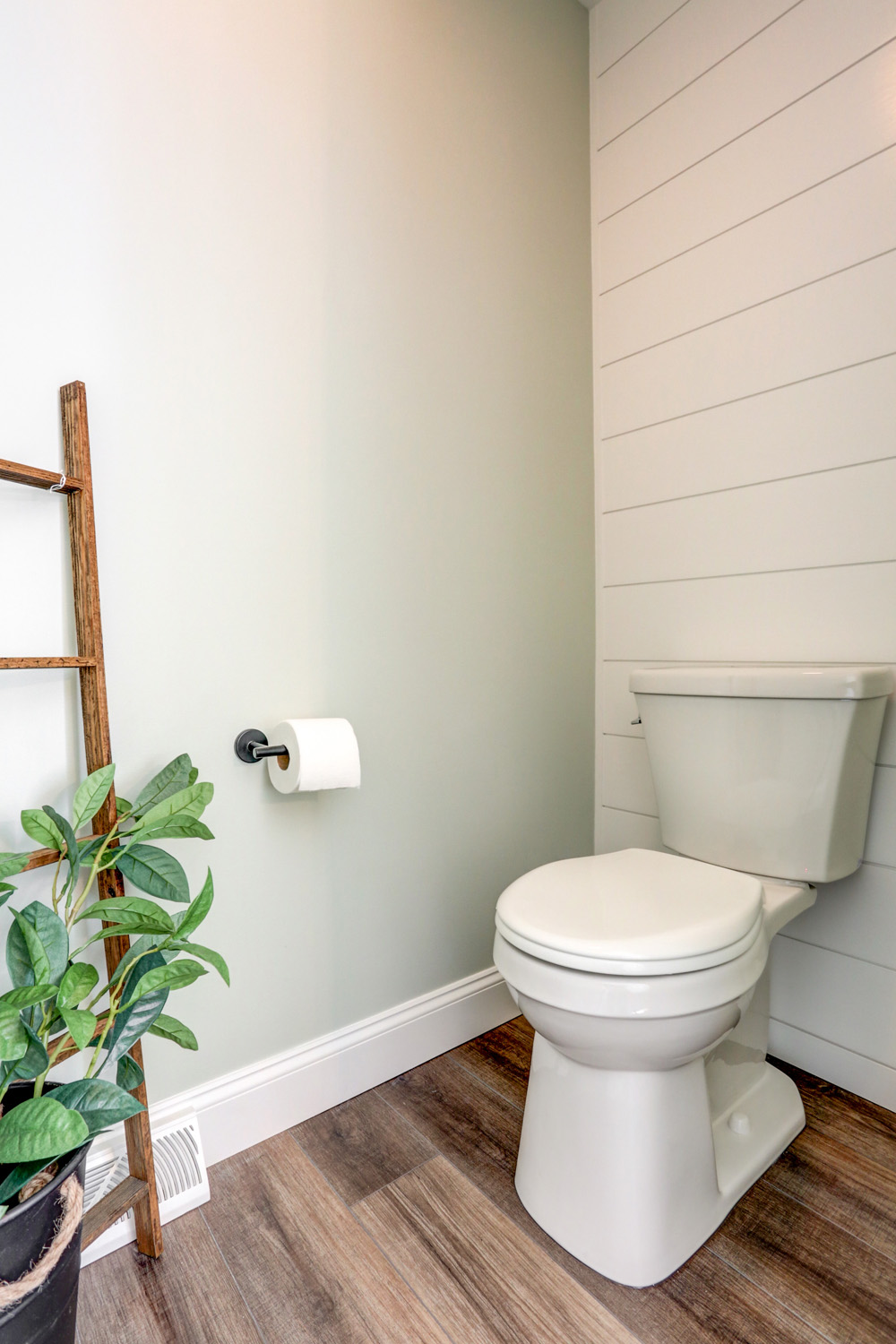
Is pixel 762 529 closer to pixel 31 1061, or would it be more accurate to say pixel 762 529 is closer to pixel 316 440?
pixel 316 440

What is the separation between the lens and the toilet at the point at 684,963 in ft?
3.11

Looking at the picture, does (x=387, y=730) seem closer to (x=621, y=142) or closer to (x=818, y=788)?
(x=818, y=788)

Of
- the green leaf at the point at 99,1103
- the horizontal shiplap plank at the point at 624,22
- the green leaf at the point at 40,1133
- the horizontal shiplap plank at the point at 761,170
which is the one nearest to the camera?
the green leaf at the point at 40,1133

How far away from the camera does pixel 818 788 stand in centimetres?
125

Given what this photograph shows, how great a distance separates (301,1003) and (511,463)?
1146mm

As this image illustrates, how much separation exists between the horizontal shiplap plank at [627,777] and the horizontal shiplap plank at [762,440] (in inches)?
22.1

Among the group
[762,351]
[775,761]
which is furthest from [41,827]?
[762,351]

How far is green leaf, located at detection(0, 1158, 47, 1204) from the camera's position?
727 mm

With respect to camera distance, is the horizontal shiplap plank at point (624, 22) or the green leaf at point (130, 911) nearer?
the green leaf at point (130, 911)

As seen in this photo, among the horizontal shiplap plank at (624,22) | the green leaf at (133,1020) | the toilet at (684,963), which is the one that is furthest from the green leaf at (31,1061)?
the horizontal shiplap plank at (624,22)

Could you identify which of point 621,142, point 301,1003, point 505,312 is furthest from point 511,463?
point 301,1003

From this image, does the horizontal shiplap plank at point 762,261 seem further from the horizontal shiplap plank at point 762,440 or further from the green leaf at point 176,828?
the green leaf at point 176,828

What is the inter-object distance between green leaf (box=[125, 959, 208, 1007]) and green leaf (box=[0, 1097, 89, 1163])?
5.8 inches

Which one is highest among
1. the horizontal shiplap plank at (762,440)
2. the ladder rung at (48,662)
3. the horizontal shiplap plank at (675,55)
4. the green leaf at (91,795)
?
the horizontal shiplap plank at (675,55)
